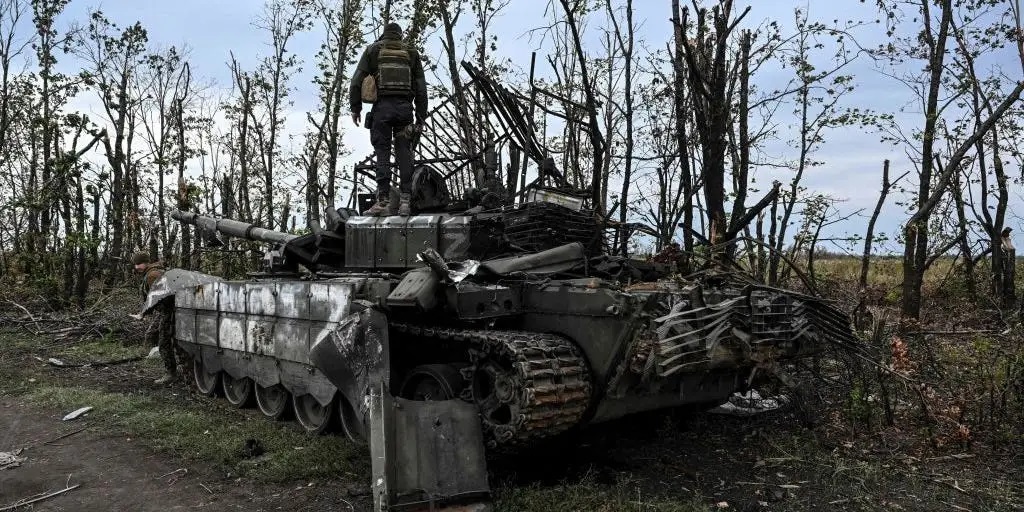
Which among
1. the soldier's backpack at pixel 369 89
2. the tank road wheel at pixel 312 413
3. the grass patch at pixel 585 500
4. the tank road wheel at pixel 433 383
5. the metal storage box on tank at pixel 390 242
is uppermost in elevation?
the soldier's backpack at pixel 369 89

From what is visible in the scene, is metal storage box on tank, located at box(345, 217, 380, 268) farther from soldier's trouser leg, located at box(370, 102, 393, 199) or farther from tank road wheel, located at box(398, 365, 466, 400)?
tank road wheel, located at box(398, 365, 466, 400)

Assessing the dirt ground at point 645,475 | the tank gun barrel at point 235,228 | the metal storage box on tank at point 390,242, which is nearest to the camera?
the dirt ground at point 645,475

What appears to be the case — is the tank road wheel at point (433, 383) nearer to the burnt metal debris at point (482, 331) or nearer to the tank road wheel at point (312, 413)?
the burnt metal debris at point (482, 331)

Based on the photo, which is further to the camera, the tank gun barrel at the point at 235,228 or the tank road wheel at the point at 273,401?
the tank gun barrel at the point at 235,228

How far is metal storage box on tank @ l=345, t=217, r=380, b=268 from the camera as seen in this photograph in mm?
8352

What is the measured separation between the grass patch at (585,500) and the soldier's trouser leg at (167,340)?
766 centimetres

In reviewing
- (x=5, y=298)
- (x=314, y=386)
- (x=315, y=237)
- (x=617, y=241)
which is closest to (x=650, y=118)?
(x=617, y=241)

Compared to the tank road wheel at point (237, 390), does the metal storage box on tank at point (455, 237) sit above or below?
above

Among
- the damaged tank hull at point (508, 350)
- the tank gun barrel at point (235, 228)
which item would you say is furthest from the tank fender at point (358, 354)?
the tank gun barrel at point (235, 228)

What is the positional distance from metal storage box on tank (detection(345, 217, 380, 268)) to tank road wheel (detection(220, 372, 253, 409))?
8.10 feet

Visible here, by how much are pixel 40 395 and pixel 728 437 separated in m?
8.51

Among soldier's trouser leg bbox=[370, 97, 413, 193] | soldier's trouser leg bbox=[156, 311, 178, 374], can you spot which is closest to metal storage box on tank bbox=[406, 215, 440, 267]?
soldier's trouser leg bbox=[370, 97, 413, 193]

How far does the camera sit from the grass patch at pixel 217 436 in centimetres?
678

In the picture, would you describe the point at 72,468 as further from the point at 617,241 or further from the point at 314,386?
the point at 617,241
